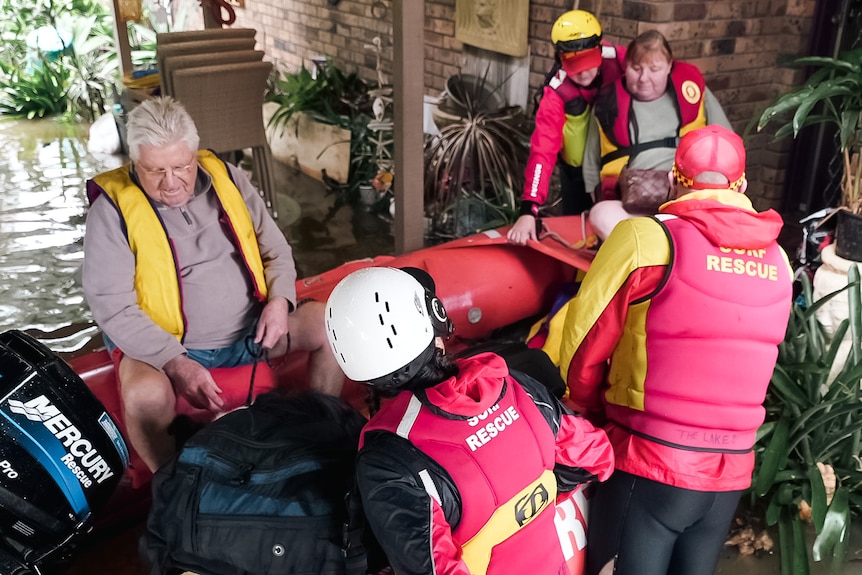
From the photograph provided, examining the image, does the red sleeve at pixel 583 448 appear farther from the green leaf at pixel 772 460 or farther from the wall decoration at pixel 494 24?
the wall decoration at pixel 494 24

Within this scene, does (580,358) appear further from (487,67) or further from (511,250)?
(487,67)

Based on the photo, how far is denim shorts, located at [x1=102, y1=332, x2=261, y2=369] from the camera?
2.32 m

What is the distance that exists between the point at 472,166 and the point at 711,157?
2846 mm

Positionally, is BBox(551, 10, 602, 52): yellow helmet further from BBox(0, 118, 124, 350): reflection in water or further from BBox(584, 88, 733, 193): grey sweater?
BBox(0, 118, 124, 350): reflection in water

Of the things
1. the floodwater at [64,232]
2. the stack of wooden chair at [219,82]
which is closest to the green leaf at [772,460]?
the floodwater at [64,232]

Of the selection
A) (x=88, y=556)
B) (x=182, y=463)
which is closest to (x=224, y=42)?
(x=88, y=556)

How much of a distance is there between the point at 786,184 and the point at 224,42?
135 inches

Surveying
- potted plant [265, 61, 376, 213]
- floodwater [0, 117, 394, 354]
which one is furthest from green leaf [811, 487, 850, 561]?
potted plant [265, 61, 376, 213]

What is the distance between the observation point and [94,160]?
6.34 meters

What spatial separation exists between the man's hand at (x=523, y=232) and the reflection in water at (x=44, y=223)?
2.08 metres

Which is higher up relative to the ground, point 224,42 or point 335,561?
point 224,42

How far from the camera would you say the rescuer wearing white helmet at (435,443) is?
1.26 metres

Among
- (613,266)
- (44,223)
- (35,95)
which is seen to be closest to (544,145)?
(613,266)

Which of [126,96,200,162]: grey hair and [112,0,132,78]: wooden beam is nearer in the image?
[126,96,200,162]: grey hair
